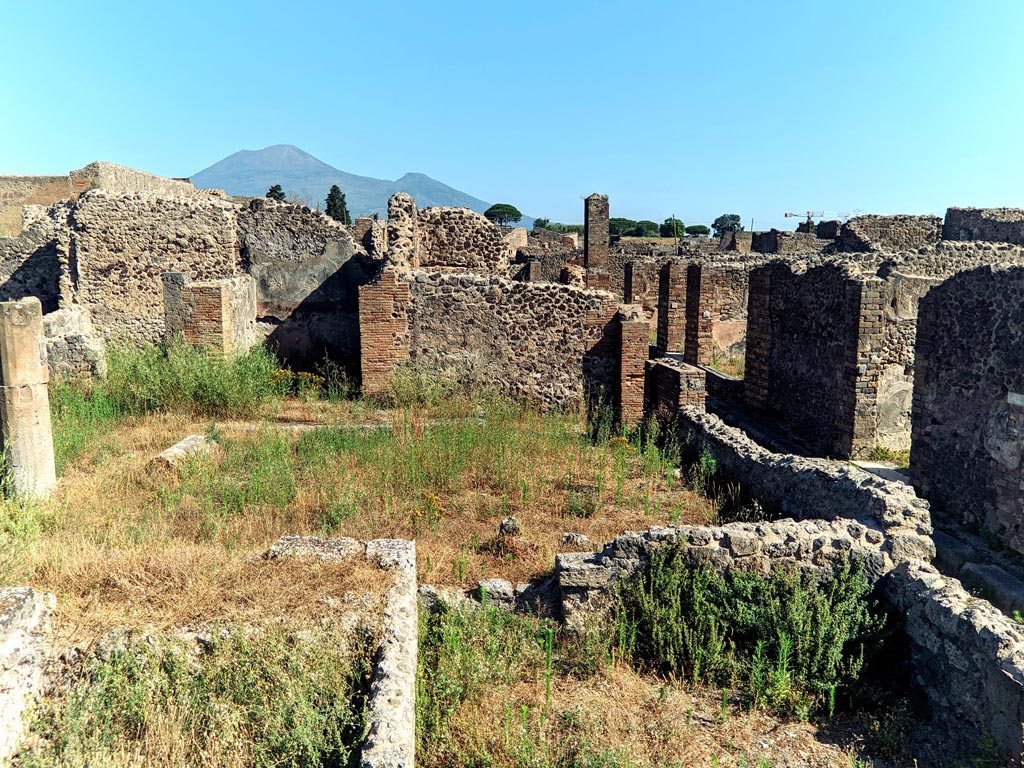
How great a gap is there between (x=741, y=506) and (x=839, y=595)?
2436 millimetres

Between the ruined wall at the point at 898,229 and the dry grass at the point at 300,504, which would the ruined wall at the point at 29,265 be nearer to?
the dry grass at the point at 300,504

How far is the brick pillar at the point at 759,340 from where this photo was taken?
41.8 ft

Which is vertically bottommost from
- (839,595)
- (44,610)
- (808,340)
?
(839,595)

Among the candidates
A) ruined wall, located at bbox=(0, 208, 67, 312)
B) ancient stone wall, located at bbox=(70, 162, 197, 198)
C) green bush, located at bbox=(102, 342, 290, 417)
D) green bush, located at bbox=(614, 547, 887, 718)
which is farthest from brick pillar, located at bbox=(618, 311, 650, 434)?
ancient stone wall, located at bbox=(70, 162, 197, 198)

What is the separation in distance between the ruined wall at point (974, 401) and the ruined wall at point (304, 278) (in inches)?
365

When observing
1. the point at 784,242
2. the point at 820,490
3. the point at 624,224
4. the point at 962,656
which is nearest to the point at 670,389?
the point at 820,490

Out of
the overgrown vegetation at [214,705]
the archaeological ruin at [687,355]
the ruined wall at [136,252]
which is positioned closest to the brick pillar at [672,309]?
the archaeological ruin at [687,355]

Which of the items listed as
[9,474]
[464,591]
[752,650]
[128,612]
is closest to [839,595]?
[752,650]

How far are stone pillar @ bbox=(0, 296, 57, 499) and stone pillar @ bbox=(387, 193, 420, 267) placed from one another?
5.86 metres

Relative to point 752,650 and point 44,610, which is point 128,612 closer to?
point 44,610

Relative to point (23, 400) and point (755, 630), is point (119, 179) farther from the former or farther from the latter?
point (755, 630)

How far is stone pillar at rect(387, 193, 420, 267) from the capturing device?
12.2m

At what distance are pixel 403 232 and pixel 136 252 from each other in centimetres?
522

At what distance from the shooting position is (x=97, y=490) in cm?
716
